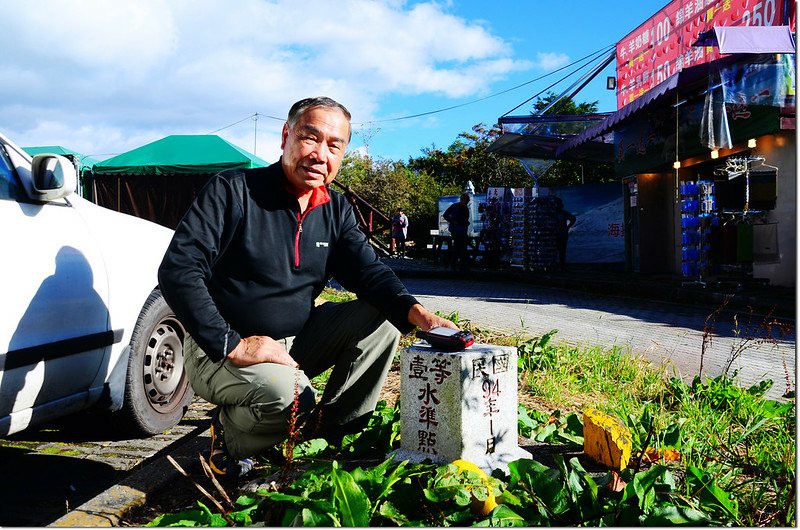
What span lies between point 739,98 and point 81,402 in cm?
1080

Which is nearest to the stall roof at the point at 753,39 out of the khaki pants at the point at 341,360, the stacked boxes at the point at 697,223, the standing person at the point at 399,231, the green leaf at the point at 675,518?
the stacked boxes at the point at 697,223

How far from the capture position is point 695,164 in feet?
51.4

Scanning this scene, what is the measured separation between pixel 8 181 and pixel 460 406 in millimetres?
2182

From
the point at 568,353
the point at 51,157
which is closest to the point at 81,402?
the point at 51,157

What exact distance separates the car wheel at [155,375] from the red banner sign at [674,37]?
33.3 feet

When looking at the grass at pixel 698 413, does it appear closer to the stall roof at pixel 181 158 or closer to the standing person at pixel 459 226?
the stall roof at pixel 181 158

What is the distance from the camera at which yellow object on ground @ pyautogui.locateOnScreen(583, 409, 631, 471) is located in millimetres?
2723

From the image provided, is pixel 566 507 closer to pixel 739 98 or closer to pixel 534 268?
pixel 739 98

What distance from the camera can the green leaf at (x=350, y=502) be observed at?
2.09 metres

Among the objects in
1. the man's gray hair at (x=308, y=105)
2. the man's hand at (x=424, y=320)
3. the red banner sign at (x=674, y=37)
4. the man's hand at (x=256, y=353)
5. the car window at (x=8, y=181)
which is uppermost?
the red banner sign at (x=674, y=37)

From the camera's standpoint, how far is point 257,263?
2977mm

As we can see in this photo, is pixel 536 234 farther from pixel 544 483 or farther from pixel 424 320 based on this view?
pixel 544 483

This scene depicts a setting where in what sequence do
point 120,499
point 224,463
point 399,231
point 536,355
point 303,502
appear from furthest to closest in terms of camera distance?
point 399,231 < point 536,355 < point 224,463 < point 120,499 < point 303,502

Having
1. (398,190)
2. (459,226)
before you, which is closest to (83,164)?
(459,226)
